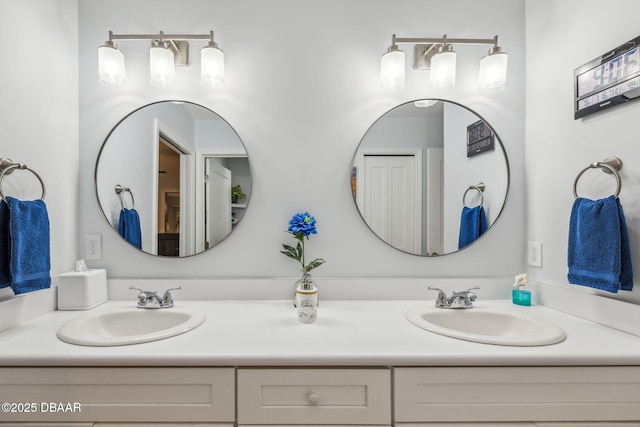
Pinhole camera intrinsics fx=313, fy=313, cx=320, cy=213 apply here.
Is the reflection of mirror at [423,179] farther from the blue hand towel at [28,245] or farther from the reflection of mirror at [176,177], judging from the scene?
the blue hand towel at [28,245]

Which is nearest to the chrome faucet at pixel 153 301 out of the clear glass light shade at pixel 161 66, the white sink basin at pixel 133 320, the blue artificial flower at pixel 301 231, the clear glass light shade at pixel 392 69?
the white sink basin at pixel 133 320

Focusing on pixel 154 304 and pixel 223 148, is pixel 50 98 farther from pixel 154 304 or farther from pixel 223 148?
pixel 154 304

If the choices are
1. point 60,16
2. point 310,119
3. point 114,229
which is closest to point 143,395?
point 114,229

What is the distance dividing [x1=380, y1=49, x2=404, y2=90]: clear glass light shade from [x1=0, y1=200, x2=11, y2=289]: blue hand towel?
159 cm

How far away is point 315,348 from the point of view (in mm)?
972

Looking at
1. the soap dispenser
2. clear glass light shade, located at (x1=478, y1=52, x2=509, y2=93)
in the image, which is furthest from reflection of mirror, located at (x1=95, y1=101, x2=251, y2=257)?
the soap dispenser

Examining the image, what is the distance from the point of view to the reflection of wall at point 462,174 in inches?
60.2

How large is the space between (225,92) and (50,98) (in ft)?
2.41

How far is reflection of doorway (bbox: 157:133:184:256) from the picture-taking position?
150 cm

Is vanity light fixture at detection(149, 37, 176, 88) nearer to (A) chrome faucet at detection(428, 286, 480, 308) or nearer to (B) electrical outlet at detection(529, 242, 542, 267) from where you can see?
(A) chrome faucet at detection(428, 286, 480, 308)

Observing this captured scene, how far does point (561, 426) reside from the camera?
935mm

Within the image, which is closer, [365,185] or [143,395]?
[143,395]

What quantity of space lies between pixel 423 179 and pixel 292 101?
0.75 metres

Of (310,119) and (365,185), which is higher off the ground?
(310,119)
